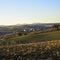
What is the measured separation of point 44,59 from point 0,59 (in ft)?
11.5

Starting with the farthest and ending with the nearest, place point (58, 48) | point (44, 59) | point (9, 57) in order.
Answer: point (58, 48)
point (9, 57)
point (44, 59)

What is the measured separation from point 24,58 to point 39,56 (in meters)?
1.15

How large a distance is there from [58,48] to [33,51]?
226 centimetres

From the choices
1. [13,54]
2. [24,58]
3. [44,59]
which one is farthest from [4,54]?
[44,59]

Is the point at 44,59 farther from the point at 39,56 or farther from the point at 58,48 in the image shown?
the point at 58,48

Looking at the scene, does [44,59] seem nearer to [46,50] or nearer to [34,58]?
[34,58]

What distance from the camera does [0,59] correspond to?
790 inches

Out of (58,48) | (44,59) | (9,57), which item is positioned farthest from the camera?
(58,48)

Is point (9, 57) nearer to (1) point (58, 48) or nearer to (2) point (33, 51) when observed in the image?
(2) point (33, 51)

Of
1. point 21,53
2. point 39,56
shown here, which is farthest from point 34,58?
point 21,53

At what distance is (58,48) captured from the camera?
72.2 ft

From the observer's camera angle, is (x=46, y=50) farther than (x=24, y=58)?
Yes

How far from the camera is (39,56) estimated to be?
1970 cm

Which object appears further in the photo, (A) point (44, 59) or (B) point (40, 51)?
(B) point (40, 51)
